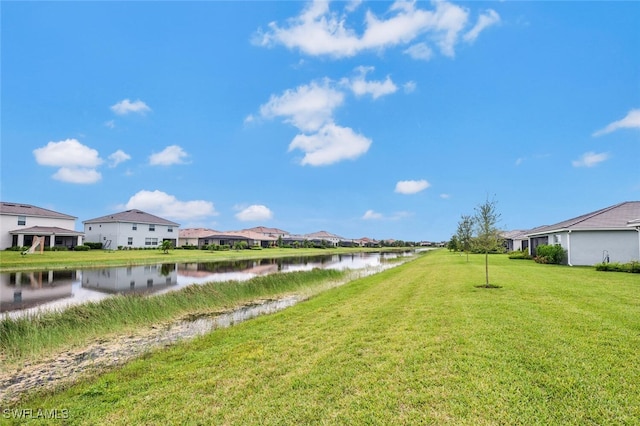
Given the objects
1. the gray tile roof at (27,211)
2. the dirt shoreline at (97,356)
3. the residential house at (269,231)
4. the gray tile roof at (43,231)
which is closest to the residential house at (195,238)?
the residential house at (269,231)

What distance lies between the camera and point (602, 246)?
21688 mm

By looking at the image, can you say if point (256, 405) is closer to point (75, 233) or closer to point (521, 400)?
point (521, 400)

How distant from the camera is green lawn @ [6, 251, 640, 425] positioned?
4.12 metres

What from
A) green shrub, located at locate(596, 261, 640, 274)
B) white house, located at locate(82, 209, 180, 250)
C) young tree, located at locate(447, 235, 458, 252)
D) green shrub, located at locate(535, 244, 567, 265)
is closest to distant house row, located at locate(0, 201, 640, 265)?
white house, located at locate(82, 209, 180, 250)

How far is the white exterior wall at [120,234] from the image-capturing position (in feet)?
167

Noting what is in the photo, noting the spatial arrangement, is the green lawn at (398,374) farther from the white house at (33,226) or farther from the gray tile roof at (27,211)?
the gray tile roof at (27,211)

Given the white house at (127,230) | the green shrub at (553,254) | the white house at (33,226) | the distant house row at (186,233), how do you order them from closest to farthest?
1. the distant house row at (186,233)
2. the green shrub at (553,254)
3. the white house at (33,226)
4. the white house at (127,230)

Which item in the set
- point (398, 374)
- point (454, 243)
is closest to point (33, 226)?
point (398, 374)

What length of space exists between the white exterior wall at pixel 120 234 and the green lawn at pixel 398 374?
5056 centimetres

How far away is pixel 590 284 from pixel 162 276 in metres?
24.6

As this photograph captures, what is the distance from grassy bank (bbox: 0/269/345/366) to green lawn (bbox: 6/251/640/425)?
125 inches

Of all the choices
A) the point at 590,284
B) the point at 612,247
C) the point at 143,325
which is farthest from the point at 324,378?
the point at 612,247

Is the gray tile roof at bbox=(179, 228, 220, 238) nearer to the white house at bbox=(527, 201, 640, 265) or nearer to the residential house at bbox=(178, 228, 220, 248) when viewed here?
the residential house at bbox=(178, 228, 220, 248)

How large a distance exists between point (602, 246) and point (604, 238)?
0.54 metres
